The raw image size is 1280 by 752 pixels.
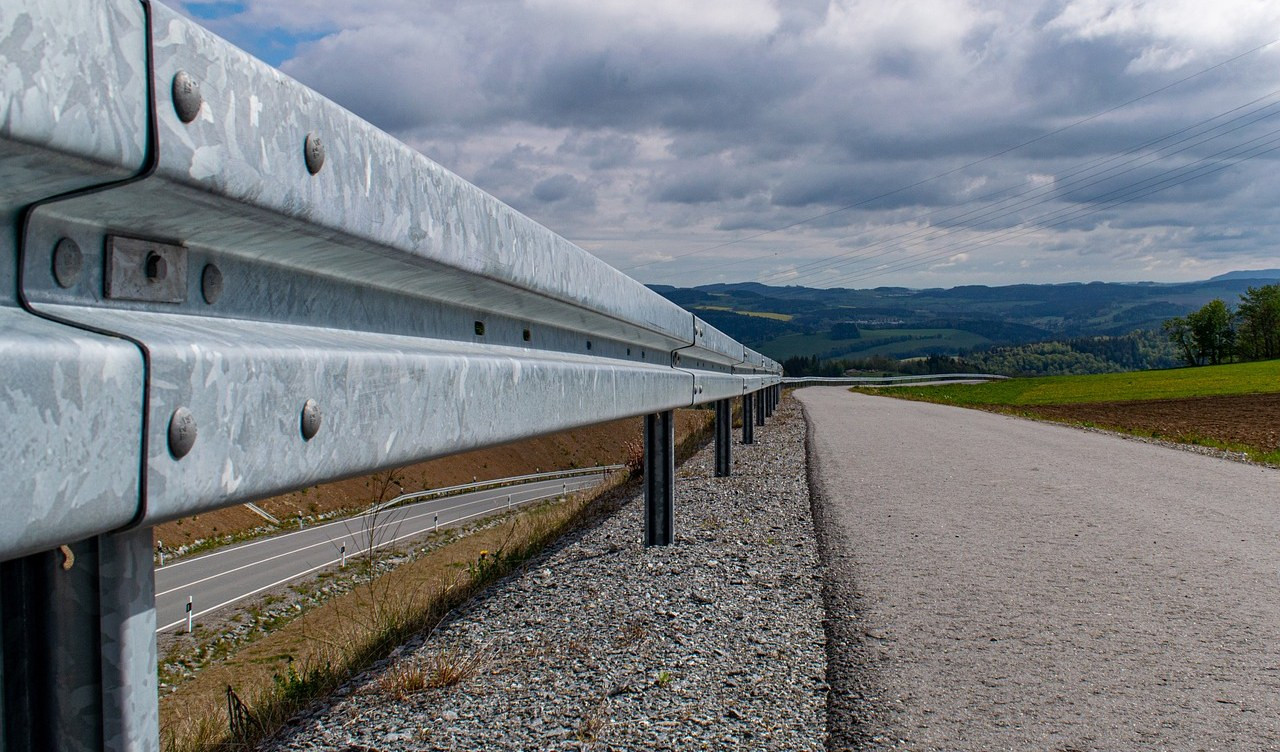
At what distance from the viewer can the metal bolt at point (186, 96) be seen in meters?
1.28

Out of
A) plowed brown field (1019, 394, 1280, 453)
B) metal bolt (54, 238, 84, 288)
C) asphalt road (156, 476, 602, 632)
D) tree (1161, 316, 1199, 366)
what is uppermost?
tree (1161, 316, 1199, 366)

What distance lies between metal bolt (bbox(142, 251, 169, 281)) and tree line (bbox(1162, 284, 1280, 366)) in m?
112

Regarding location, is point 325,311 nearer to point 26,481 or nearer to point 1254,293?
point 26,481

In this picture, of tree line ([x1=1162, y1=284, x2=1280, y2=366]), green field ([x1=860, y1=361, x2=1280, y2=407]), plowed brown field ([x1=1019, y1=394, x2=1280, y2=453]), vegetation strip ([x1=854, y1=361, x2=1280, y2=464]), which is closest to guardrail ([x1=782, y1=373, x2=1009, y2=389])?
green field ([x1=860, y1=361, x2=1280, y2=407])

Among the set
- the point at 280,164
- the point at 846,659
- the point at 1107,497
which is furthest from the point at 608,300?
the point at 1107,497

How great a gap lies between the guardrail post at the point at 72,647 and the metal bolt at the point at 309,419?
340 millimetres

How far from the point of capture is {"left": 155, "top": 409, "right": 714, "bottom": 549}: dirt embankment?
56.2 meters

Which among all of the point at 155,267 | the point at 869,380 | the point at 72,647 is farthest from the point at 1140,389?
the point at 72,647

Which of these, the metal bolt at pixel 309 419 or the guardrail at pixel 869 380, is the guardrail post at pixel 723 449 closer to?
the metal bolt at pixel 309 419

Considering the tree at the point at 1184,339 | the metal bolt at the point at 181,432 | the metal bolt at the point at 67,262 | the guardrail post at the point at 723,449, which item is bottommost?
the guardrail post at the point at 723,449

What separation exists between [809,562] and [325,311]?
4.92 meters

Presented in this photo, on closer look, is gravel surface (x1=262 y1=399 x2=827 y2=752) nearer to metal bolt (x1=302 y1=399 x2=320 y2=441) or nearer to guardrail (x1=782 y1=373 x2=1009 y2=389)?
metal bolt (x1=302 y1=399 x2=320 y2=441)

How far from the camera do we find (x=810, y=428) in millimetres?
21438

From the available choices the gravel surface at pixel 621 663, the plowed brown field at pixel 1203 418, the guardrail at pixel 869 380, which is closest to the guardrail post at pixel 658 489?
the gravel surface at pixel 621 663
